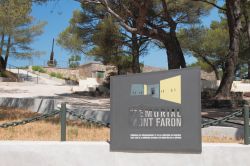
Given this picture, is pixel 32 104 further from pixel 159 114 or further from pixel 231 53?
pixel 231 53

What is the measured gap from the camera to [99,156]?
20.7ft

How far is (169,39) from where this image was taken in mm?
19141

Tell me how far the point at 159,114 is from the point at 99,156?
113 centimetres

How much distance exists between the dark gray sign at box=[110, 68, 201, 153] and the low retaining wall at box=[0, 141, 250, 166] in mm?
128

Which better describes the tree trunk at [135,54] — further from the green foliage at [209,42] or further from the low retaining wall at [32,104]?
the low retaining wall at [32,104]

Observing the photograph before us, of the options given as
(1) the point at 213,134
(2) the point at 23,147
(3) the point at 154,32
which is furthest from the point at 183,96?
(3) the point at 154,32

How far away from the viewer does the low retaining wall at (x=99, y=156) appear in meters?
6.15

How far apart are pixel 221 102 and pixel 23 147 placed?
44.6 ft

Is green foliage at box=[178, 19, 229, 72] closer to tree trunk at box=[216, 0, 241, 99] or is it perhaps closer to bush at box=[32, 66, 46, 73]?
tree trunk at box=[216, 0, 241, 99]

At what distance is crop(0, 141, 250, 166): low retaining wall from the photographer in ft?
20.2

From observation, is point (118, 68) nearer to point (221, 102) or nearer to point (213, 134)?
point (221, 102)

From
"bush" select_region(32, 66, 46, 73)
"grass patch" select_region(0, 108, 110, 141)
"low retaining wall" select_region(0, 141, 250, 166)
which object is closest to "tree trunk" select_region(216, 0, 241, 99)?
"grass patch" select_region(0, 108, 110, 141)

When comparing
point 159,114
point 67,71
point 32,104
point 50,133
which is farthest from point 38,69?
point 159,114

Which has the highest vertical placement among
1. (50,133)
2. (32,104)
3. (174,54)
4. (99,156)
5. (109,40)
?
(109,40)
